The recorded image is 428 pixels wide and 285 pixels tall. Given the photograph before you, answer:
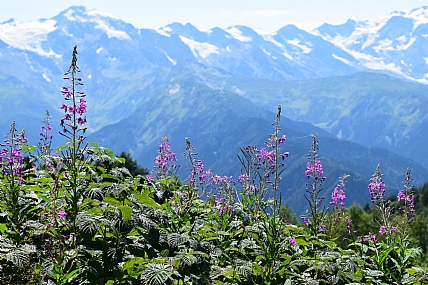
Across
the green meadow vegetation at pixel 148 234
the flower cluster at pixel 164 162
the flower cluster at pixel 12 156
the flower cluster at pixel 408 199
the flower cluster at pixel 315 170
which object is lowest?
the green meadow vegetation at pixel 148 234

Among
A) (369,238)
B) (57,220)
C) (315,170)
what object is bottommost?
(57,220)

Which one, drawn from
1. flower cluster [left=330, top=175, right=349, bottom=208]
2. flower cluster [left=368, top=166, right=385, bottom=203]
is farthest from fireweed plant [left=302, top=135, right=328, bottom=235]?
flower cluster [left=368, top=166, right=385, bottom=203]

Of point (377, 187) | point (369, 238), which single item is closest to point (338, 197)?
point (377, 187)

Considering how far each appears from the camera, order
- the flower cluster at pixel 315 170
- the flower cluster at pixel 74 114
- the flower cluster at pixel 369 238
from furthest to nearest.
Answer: the flower cluster at pixel 315 170 < the flower cluster at pixel 369 238 < the flower cluster at pixel 74 114

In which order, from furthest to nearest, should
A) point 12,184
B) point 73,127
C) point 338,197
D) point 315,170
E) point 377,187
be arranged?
1. point 338,197
2. point 315,170
3. point 377,187
4. point 12,184
5. point 73,127

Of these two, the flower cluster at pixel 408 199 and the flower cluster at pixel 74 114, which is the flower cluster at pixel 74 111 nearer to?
the flower cluster at pixel 74 114

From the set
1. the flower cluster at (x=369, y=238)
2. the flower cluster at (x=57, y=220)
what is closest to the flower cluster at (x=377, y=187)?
the flower cluster at (x=369, y=238)

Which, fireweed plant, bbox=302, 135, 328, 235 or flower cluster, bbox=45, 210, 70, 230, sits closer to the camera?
flower cluster, bbox=45, 210, 70, 230

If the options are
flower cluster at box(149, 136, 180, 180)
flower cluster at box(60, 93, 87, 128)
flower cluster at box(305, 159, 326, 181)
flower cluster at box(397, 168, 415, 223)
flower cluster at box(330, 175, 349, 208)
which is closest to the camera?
flower cluster at box(60, 93, 87, 128)

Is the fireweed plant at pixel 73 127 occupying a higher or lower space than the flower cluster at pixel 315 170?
lower

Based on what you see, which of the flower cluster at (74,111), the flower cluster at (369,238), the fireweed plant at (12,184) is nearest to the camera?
the flower cluster at (74,111)

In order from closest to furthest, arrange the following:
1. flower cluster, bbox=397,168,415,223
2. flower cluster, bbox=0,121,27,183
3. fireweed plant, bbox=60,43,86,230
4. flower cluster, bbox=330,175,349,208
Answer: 1. fireweed plant, bbox=60,43,86,230
2. flower cluster, bbox=0,121,27,183
3. flower cluster, bbox=397,168,415,223
4. flower cluster, bbox=330,175,349,208

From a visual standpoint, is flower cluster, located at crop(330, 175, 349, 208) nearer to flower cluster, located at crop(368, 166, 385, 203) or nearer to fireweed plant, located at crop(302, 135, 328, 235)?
fireweed plant, located at crop(302, 135, 328, 235)

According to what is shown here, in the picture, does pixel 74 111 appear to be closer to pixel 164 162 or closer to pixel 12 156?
pixel 12 156
